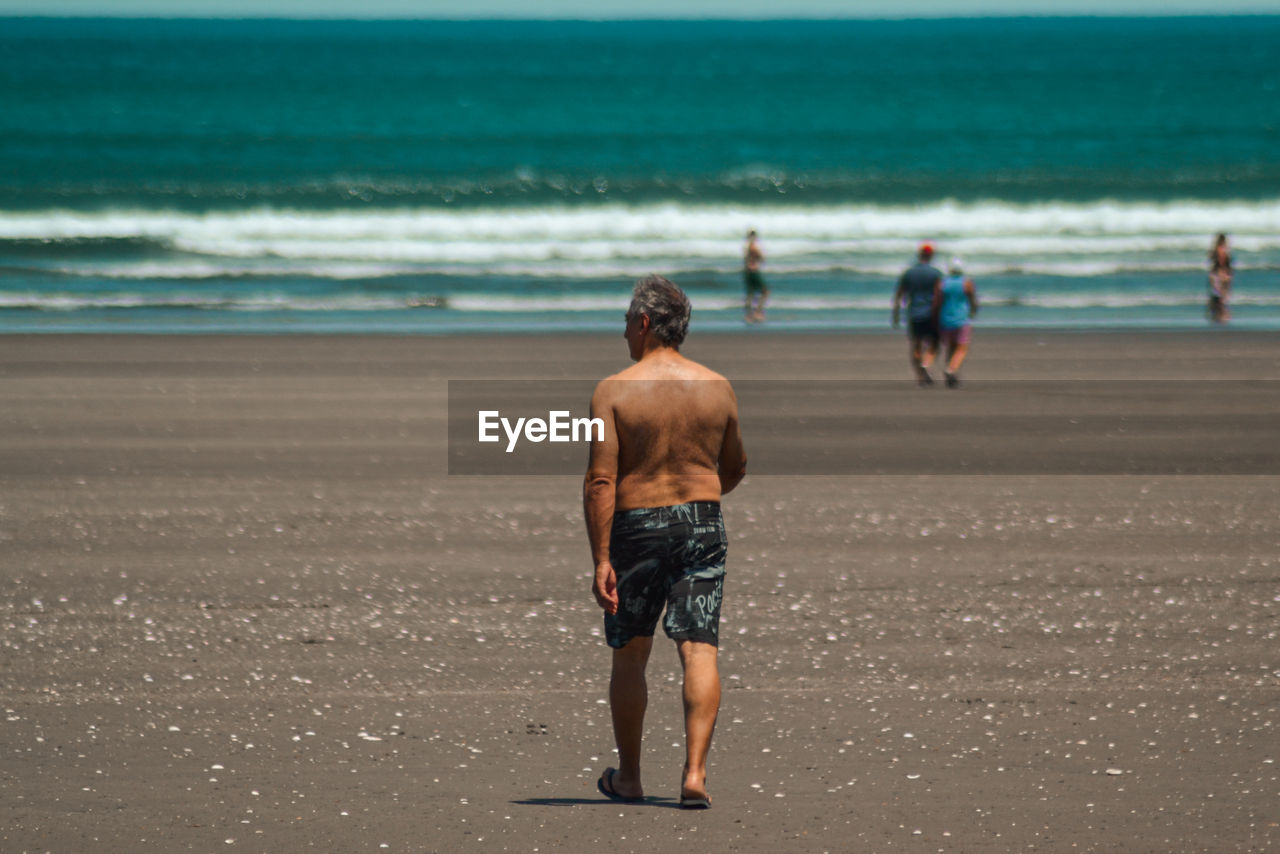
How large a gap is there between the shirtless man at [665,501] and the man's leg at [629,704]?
0.24ft

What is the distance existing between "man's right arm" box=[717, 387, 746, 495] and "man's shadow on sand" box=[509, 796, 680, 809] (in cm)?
105

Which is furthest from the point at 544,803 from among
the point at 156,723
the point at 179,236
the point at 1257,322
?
the point at 179,236

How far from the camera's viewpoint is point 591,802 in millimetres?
5168

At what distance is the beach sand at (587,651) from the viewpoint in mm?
5031

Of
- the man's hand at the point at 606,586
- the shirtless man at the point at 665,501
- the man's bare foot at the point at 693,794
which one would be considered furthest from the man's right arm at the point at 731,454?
the man's bare foot at the point at 693,794

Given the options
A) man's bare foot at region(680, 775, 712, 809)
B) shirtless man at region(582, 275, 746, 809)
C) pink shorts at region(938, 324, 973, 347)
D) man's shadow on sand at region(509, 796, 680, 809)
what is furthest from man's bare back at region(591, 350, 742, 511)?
pink shorts at region(938, 324, 973, 347)

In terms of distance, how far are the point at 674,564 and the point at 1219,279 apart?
912 inches

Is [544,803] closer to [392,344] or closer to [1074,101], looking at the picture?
[392,344]

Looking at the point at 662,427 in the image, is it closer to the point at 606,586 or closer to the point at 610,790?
the point at 606,586

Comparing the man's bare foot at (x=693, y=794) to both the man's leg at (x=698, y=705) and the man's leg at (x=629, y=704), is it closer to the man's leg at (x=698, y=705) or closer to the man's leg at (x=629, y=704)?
the man's leg at (x=698, y=705)

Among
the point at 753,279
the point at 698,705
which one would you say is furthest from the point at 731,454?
the point at 753,279

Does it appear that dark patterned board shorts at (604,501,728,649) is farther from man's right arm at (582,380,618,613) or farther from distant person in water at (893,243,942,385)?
distant person in water at (893,243,942,385)

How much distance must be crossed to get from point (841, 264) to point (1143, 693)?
31.5 metres

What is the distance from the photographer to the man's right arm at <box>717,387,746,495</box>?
501 cm
